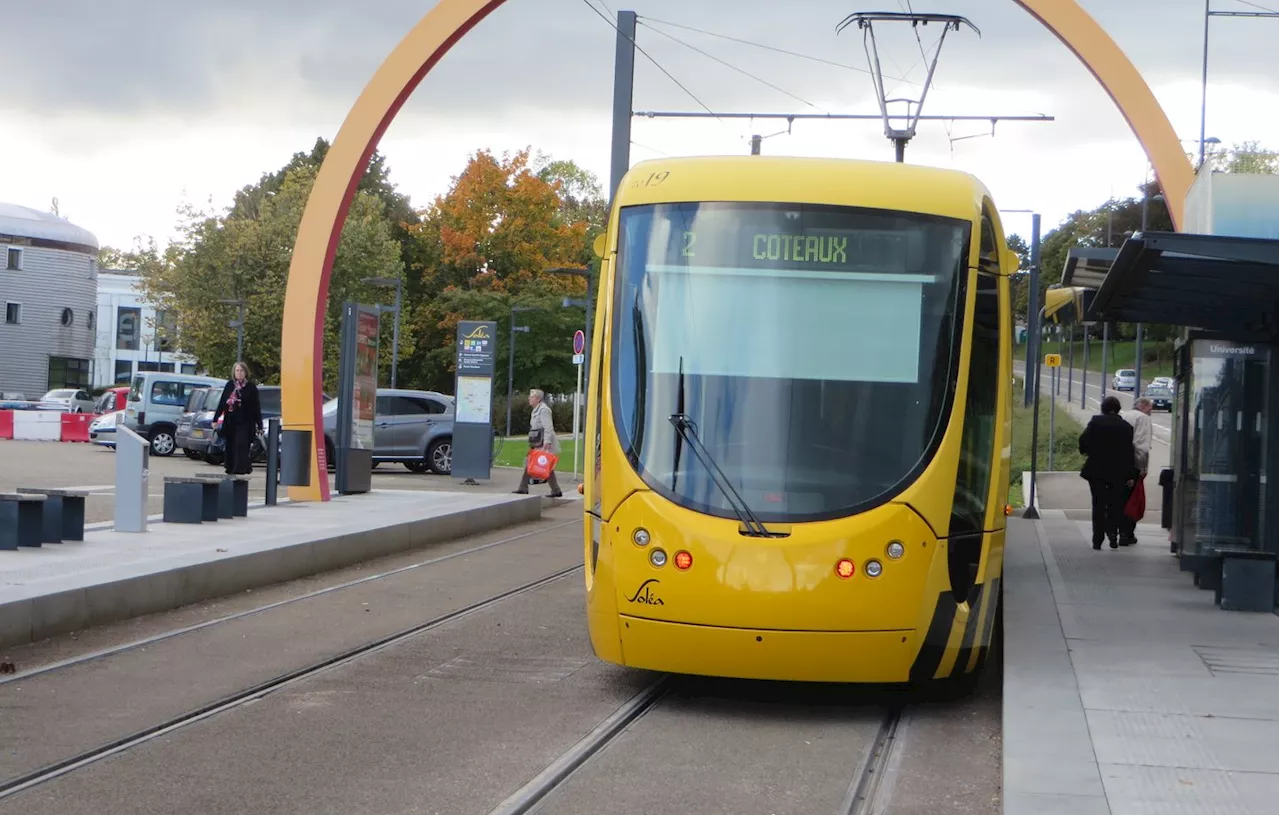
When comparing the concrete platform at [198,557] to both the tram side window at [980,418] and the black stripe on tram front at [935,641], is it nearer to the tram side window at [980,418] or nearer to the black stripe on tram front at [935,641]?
the black stripe on tram front at [935,641]

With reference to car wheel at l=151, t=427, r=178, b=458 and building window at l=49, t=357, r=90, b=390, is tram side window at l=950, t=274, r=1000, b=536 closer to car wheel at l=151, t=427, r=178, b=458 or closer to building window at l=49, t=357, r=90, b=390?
car wheel at l=151, t=427, r=178, b=458

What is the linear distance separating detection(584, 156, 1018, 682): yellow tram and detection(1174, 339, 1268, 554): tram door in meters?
5.66

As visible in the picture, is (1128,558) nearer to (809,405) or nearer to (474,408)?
(809,405)

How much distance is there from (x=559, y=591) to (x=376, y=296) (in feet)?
169

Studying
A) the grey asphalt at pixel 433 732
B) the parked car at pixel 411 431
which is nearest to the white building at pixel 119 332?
the parked car at pixel 411 431

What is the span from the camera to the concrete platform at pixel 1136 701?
6133mm

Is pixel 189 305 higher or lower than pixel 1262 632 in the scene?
higher

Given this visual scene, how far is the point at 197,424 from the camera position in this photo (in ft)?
110

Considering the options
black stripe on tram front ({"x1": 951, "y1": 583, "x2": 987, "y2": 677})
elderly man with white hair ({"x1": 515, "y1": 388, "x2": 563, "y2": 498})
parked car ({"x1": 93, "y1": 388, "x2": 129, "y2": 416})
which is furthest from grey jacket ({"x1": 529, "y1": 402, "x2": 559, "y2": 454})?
parked car ({"x1": 93, "y1": 388, "x2": 129, "y2": 416})

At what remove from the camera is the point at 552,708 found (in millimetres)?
8445

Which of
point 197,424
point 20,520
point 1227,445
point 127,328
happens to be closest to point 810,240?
point 1227,445

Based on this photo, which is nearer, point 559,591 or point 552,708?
point 552,708

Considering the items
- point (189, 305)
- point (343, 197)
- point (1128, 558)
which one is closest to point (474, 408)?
point (343, 197)

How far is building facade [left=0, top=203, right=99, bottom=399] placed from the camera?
8225 centimetres
